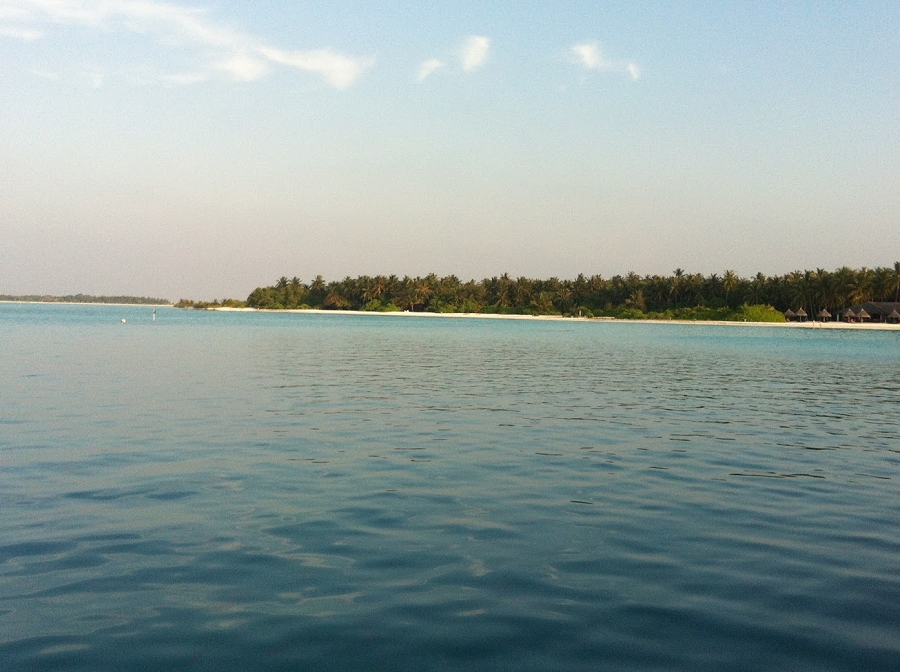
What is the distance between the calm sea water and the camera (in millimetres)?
7004

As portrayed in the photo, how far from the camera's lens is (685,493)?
1340cm

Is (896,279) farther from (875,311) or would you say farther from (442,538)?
(442,538)

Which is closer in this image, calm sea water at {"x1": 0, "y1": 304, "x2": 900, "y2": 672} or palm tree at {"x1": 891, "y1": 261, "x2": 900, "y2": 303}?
calm sea water at {"x1": 0, "y1": 304, "x2": 900, "y2": 672}

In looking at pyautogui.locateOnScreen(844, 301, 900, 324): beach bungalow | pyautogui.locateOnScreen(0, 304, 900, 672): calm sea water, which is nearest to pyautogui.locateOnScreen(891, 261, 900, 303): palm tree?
pyautogui.locateOnScreen(844, 301, 900, 324): beach bungalow

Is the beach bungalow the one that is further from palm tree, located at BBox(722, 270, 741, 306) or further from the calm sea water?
the calm sea water

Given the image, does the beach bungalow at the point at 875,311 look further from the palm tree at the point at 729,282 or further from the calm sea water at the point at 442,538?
the calm sea water at the point at 442,538

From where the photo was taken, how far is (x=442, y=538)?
10336 mm

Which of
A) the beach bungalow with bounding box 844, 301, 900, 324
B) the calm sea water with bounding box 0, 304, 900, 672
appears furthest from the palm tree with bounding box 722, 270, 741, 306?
the calm sea water with bounding box 0, 304, 900, 672

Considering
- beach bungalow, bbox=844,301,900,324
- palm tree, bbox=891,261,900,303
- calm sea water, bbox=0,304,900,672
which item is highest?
palm tree, bbox=891,261,900,303

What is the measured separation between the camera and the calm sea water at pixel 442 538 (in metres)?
7.00

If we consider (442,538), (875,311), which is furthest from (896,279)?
(442,538)

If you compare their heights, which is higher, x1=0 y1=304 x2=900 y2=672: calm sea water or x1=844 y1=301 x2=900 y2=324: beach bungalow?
x1=844 y1=301 x2=900 y2=324: beach bungalow

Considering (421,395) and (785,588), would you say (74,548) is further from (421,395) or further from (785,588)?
(421,395)

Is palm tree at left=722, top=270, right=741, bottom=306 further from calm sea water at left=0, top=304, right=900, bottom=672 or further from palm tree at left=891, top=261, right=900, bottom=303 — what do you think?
calm sea water at left=0, top=304, right=900, bottom=672
